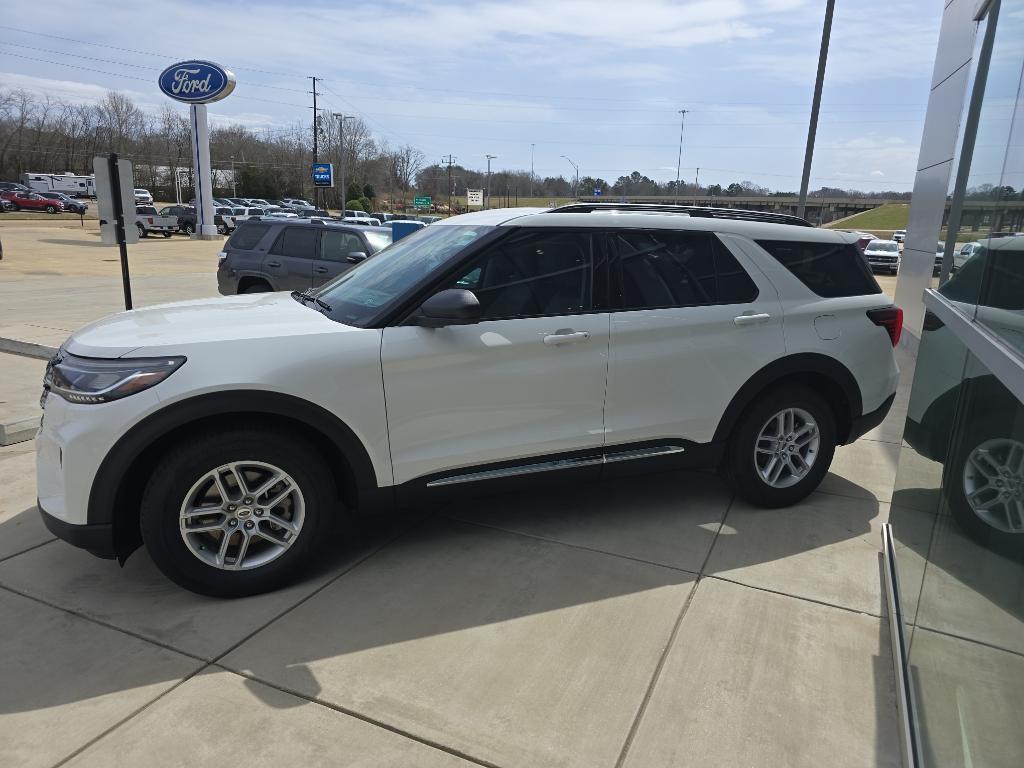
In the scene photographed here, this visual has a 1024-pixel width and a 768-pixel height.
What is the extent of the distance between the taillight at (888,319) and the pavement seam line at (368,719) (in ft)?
12.0

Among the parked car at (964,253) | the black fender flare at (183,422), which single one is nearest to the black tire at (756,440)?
the parked car at (964,253)

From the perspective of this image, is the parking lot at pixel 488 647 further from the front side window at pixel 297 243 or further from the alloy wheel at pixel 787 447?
the front side window at pixel 297 243

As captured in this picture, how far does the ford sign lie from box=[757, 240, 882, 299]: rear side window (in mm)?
37529

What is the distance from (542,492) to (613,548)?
2.95 feet

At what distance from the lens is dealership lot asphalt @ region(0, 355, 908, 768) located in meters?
2.50

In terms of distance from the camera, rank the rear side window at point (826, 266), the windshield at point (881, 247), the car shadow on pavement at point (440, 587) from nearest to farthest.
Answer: the car shadow on pavement at point (440, 587) < the rear side window at point (826, 266) < the windshield at point (881, 247)

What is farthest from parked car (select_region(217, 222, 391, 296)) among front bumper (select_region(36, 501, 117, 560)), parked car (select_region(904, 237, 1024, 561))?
parked car (select_region(904, 237, 1024, 561))

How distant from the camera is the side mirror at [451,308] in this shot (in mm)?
3370

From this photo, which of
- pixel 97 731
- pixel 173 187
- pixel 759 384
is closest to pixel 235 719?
pixel 97 731

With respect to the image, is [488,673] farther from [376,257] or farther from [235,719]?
[376,257]

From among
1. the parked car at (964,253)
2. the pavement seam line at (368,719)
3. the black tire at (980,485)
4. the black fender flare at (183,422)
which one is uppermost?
the parked car at (964,253)

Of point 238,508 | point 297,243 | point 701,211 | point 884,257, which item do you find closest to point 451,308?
point 238,508

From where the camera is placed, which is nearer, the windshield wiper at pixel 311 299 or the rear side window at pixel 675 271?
the windshield wiper at pixel 311 299

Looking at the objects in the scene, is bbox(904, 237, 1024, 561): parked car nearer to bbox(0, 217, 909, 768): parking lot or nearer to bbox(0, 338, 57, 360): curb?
bbox(0, 217, 909, 768): parking lot
